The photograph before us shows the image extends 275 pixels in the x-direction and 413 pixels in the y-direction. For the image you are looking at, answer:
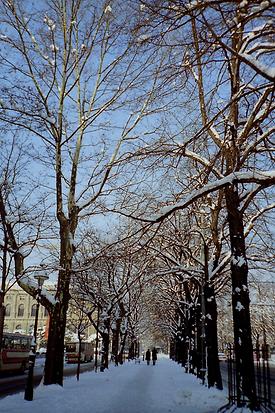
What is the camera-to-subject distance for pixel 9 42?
16.2m

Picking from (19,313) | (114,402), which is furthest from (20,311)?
(114,402)

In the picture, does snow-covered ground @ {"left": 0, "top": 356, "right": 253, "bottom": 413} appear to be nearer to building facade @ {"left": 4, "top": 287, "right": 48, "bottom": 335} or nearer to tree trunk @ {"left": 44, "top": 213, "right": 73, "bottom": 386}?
tree trunk @ {"left": 44, "top": 213, "right": 73, "bottom": 386}

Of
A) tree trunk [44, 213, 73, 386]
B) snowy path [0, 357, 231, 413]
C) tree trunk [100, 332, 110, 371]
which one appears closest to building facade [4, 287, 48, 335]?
tree trunk [100, 332, 110, 371]

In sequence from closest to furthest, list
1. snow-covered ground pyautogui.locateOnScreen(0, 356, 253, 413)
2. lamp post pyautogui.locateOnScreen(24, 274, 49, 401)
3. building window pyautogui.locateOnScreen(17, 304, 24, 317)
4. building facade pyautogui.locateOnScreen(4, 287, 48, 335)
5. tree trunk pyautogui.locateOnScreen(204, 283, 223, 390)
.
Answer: snow-covered ground pyautogui.locateOnScreen(0, 356, 253, 413)
lamp post pyautogui.locateOnScreen(24, 274, 49, 401)
tree trunk pyautogui.locateOnScreen(204, 283, 223, 390)
building facade pyautogui.locateOnScreen(4, 287, 48, 335)
building window pyautogui.locateOnScreen(17, 304, 24, 317)

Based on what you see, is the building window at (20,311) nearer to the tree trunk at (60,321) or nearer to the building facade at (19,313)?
the building facade at (19,313)

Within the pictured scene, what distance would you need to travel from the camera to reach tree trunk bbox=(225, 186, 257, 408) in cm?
1043

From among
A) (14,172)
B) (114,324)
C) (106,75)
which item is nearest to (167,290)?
(114,324)

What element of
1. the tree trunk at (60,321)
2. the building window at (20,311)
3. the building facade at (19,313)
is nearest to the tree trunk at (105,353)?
the tree trunk at (60,321)

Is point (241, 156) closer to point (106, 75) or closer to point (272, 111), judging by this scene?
point (272, 111)

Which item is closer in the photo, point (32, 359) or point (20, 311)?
point (32, 359)

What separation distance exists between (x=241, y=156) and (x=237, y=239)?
2651mm

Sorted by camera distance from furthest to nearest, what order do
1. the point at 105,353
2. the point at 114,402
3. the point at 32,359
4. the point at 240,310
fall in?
the point at 105,353 → the point at 32,359 → the point at 114,402 → the point at 240,310

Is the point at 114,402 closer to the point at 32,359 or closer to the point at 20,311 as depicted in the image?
the point at 32,359

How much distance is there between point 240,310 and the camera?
36.6ft
